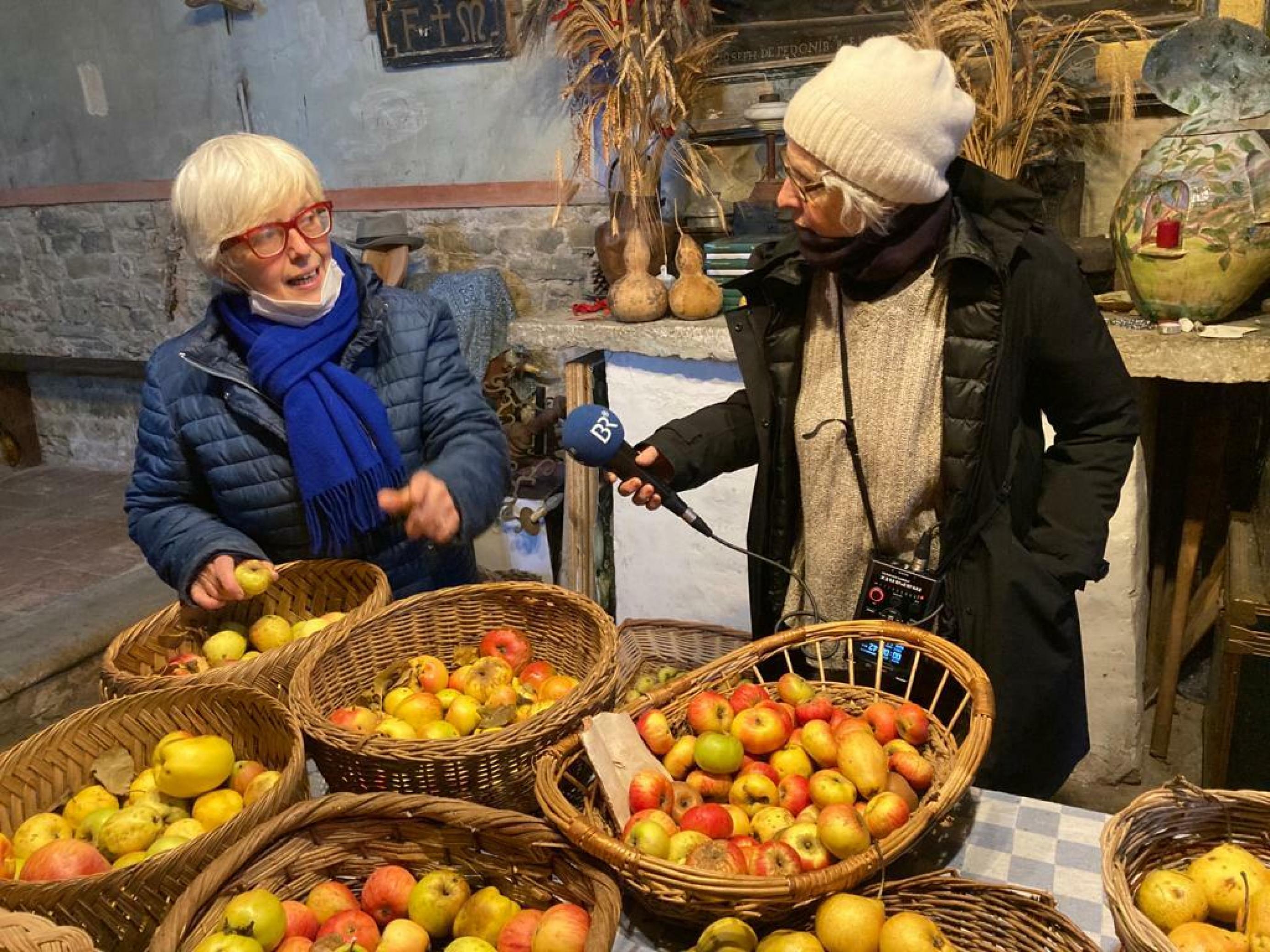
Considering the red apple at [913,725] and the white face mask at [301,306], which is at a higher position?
the white face mask at [301,306]

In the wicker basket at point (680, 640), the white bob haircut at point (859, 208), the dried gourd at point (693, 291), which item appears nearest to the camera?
the white bob haircut at point (859, 208)

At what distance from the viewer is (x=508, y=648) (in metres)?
1.74

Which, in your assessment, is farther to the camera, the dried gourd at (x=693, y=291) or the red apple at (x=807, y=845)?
the dried gourd at (x=693, y=291)

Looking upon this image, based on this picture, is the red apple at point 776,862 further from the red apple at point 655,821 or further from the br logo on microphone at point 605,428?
the br logo on microphone at point 605,428

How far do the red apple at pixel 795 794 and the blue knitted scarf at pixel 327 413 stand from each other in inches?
39.8

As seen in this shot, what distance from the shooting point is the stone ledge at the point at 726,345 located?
2.48 meters

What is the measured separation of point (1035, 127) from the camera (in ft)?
9.89

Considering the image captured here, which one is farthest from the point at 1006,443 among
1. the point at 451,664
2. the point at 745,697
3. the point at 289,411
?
the point at 289,411

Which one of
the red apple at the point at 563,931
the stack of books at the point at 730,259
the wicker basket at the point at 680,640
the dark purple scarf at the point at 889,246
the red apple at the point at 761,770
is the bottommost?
the wicker basket at the point at 680,640

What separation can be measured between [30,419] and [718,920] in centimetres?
689

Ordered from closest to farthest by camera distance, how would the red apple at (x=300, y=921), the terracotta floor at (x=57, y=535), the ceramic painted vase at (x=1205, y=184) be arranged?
the red apple at (x=300, y=921) < the ceramic painted vase at (x=1205, y=184) < the terracotta floor at (x=57, y=535)

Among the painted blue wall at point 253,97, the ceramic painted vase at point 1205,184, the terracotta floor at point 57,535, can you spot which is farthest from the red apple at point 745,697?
the terracotta floor at point 57,535

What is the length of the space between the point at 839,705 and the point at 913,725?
0.16 metres

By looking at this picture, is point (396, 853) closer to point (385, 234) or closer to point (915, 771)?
point (915, 771)
